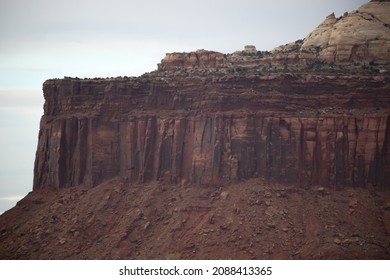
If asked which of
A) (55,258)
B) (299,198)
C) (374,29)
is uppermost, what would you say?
(374,29)

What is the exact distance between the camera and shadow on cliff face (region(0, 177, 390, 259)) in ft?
248

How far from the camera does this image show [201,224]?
261 feet

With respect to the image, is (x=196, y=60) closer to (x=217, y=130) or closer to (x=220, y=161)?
(x=217, y=130)

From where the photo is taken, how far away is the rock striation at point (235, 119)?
8200 cm

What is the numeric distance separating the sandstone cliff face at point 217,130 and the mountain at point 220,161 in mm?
111

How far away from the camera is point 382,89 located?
82062 mm

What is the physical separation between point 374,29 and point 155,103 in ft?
80.9

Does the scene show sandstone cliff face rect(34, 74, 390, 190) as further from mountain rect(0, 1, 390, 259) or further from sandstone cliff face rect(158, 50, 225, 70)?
sandstone cliff face rect(158, 50, 225, 70)

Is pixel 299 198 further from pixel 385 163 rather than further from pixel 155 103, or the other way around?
pixel 155 103

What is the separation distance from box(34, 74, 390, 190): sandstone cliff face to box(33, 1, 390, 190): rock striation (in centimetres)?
10

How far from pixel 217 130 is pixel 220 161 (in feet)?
9.82

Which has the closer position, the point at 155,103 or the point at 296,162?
the point at 296,162

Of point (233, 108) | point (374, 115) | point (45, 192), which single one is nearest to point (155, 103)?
point (233, 108)

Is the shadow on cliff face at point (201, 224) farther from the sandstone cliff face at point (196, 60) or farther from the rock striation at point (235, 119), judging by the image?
the sandstone cliff face at point (196, 60)
